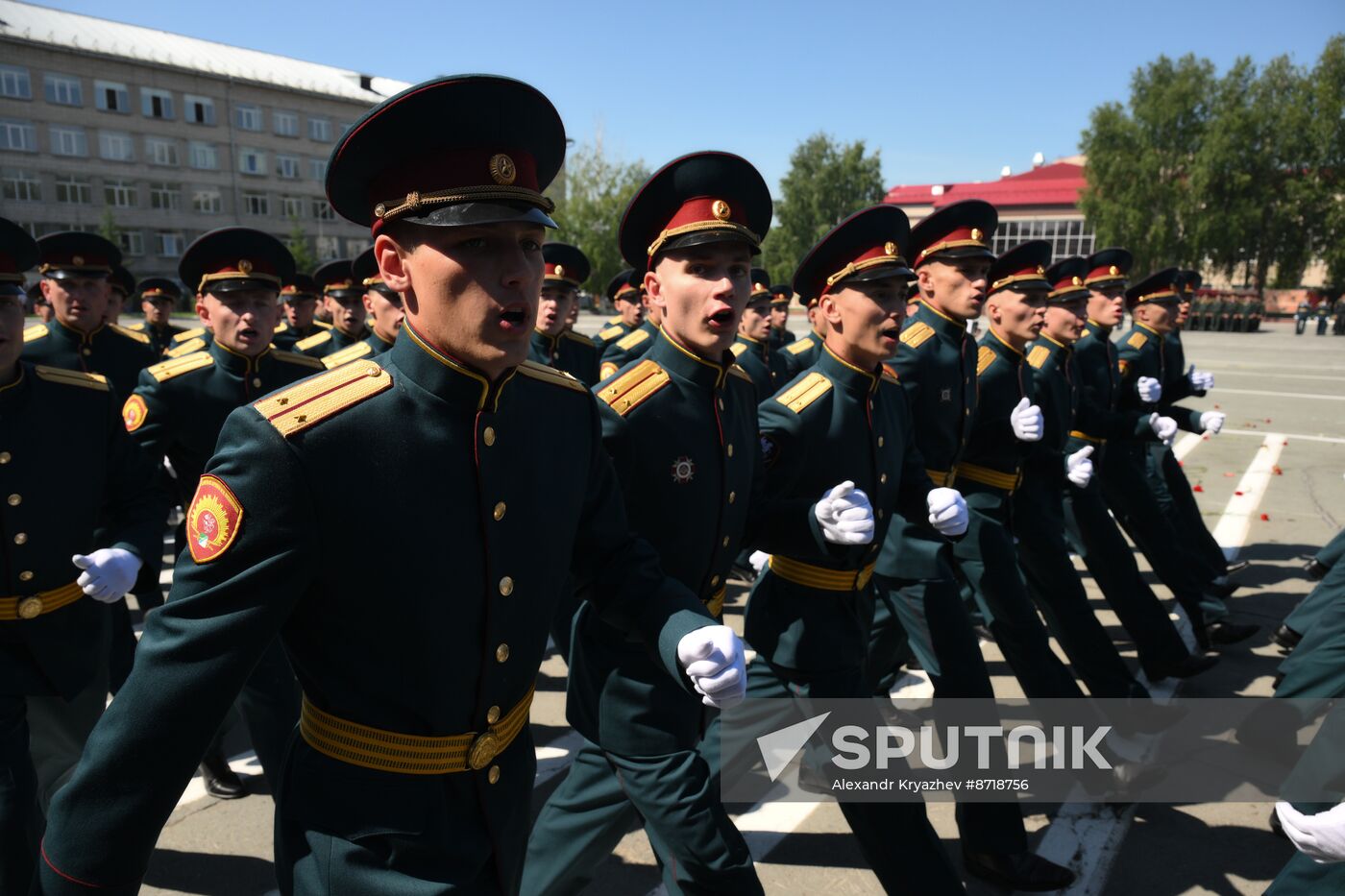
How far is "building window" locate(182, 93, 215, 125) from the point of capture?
55094mm

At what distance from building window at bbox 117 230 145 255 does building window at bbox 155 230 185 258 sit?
77cm

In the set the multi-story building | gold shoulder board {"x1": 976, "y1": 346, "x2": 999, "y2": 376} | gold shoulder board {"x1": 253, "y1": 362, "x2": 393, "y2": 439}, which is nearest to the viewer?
gold shoulder board {"x1": 253, "y1": 362, "x2": 393, "y2": 439}

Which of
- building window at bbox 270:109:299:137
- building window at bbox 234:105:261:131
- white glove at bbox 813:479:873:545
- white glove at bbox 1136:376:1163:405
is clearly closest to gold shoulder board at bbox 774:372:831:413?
white glove at bbox 813:479:873:545

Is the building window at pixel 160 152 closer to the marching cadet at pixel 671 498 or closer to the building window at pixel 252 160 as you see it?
the building window at pixel 252 160

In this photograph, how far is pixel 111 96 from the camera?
5256 centimetres

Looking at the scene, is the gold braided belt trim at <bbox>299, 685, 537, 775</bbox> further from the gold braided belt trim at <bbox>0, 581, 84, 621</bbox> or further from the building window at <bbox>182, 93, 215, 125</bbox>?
the building window at <bbox>182, 93, 215, 125</bbox>

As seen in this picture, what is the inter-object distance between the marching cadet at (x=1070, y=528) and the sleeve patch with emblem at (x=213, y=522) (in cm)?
431

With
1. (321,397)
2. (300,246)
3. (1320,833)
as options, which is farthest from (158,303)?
(300,246)

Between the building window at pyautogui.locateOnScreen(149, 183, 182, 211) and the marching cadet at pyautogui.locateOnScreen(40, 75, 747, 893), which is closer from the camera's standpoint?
the marching cadet at pyautogui.locateOnScreen(40, 75, 747, 893)

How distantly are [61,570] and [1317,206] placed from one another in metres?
68.1

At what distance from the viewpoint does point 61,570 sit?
3.29m

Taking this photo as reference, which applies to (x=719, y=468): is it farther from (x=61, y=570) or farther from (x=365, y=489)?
(x=61, y=570)

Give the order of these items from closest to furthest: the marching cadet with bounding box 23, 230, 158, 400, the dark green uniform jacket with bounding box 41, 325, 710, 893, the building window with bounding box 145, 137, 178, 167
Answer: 1. the dark green uniform jacket with bounding box 41, 325, 710, 893
2. the marching cadet with bounding box 23, 230, 158, 400
3. the building window with bounding box 145, 137, 178, 167

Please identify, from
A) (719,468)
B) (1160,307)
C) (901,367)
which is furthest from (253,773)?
(1160,307)
